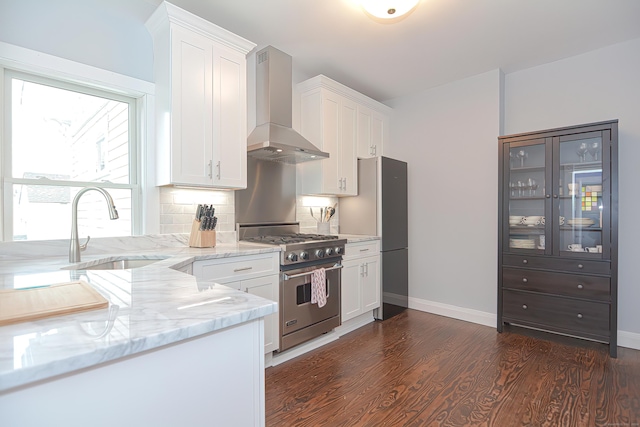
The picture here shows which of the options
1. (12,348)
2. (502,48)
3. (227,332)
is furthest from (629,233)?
(12,348)

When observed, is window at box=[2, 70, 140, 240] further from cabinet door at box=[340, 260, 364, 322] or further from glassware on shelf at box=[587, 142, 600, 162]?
glassware on shelf at box=[587, 142, 600, 162]

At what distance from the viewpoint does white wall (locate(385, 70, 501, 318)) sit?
12.0 ft

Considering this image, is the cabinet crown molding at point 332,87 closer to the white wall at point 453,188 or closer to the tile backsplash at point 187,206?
the white wall at point 453,188

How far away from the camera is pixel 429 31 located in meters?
2.84

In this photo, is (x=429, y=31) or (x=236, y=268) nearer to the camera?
(x=236, y=268)

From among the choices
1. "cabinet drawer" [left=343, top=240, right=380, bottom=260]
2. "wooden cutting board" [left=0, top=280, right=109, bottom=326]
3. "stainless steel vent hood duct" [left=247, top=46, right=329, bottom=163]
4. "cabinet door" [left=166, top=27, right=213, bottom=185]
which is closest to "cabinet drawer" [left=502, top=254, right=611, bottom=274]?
"cabinet drawer" [left=343, top=240, right=380, bottom=260]

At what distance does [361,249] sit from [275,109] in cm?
167

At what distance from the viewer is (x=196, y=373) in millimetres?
805

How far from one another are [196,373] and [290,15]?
106 inches

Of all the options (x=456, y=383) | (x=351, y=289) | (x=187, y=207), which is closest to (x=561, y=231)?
(x=456, y=383)

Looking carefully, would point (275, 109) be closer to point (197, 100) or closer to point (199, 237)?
point (197, 100)

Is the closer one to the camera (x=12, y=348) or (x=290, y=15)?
(x=12, y=348)

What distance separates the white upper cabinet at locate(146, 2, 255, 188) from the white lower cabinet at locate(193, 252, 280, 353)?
685 millimetres

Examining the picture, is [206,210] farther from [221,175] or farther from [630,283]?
[630,283]
